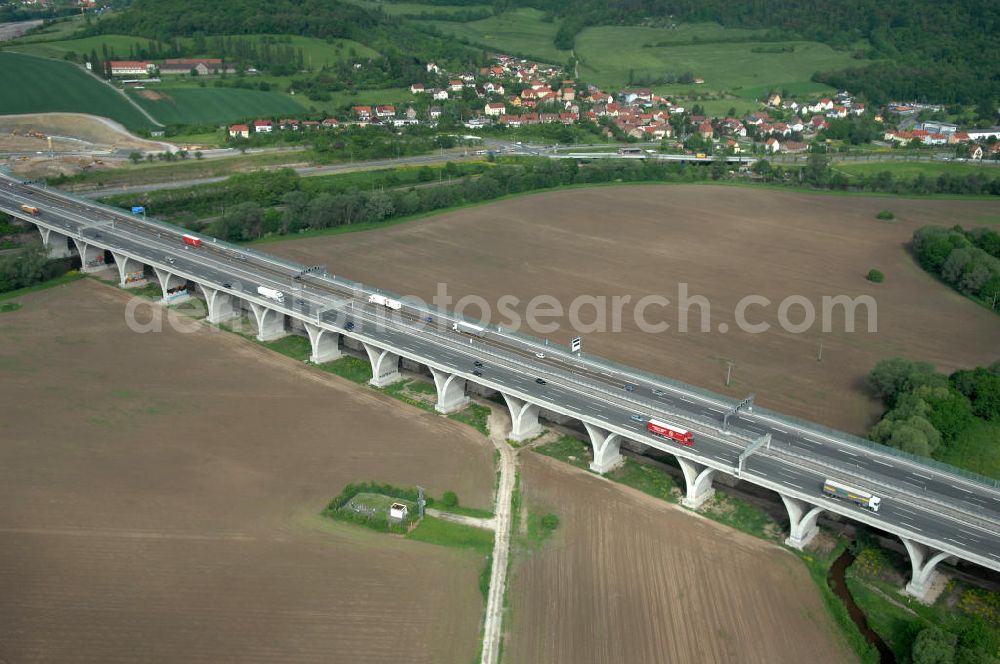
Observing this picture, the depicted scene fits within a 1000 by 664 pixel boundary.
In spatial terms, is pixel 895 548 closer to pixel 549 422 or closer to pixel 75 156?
pixel 549 422

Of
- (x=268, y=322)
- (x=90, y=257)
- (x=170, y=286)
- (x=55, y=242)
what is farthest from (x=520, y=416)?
(x=55, y=242)

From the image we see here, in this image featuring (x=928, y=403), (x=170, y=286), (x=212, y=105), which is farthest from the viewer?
(x=212, y=105)

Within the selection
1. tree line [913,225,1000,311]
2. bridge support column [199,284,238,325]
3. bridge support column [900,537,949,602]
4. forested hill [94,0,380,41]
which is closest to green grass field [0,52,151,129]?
forested hill [94,0,380,41]

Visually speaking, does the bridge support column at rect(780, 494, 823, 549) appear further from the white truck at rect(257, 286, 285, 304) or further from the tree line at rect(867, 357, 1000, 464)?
the white truck at rect(257, 286, 285, 304)

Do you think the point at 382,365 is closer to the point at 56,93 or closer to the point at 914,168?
the point at 914,168

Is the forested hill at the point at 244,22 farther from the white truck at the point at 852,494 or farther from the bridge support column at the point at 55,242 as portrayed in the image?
the white truck at the point at 852,494

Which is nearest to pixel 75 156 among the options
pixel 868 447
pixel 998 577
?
pixel 868 447

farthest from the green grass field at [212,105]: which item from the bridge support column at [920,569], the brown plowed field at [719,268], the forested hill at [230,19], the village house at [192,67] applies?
the bridge support column at [920,569]
